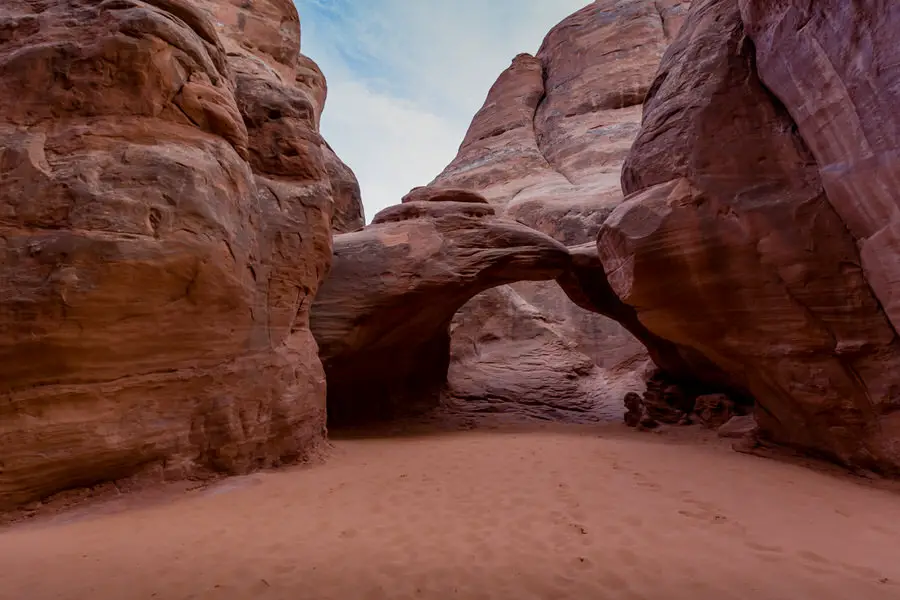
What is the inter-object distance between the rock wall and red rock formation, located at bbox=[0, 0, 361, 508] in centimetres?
771

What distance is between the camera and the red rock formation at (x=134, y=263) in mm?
4734

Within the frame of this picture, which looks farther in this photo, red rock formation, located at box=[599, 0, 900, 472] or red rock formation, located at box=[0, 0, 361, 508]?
red rock formation, located at box=[599, 0, 900, 472]

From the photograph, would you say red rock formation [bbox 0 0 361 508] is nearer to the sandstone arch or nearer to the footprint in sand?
the sandstone arch

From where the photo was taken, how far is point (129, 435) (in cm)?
512

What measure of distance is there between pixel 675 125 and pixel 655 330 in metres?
3.04

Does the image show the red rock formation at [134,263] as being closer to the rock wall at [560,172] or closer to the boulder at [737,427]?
the boulder at [737,427]

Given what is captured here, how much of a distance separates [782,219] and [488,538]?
17.1 feet

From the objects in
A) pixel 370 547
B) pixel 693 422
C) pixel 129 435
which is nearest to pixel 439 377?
pixel 693 422

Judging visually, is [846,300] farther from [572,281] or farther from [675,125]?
[572,281]

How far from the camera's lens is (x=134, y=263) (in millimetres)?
5062

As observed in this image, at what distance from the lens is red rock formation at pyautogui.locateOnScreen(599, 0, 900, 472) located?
5617 mm

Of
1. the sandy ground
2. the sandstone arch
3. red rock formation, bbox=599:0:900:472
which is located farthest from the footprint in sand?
the sandstone arch

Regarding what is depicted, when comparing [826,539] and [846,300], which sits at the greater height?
[846,300]

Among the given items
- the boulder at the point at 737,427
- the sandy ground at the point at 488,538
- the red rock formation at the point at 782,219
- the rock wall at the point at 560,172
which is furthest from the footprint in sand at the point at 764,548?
the rock wall at the point at 560,172
